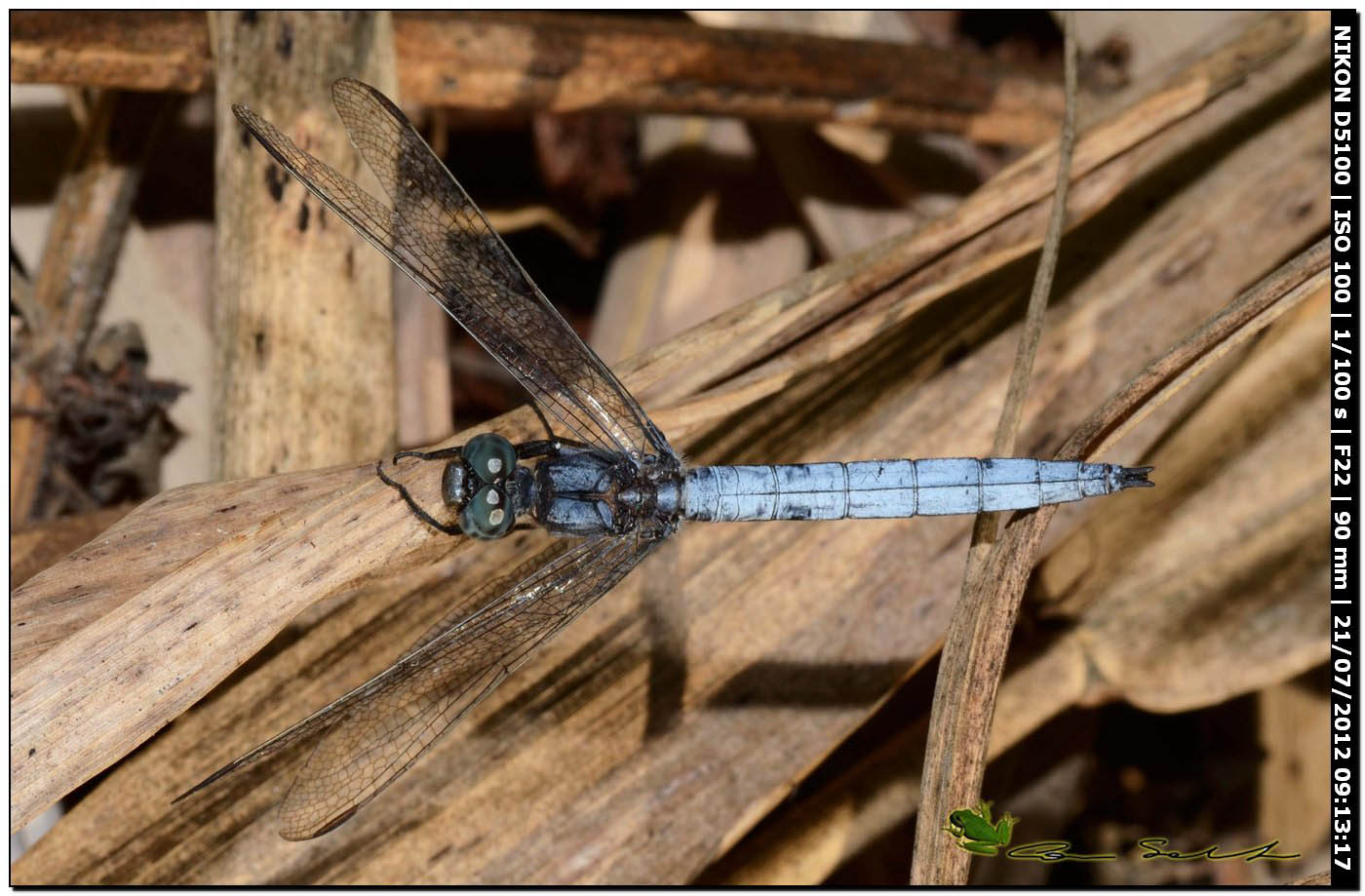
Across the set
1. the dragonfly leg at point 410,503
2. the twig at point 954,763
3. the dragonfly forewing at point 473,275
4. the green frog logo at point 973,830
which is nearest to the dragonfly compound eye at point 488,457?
the dragonfly leg at point 410,503

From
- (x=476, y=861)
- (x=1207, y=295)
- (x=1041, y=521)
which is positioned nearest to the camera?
(x=1041, y=521)

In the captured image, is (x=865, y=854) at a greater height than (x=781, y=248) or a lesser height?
lesser

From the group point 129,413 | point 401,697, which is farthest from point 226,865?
point 129,413

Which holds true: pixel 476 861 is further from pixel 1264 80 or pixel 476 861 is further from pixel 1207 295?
pixel 1264 80

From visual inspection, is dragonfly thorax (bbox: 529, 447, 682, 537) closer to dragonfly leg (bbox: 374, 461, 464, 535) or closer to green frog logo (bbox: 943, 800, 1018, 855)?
dragonfly leg (bbox: 374, 461, 464, 535)

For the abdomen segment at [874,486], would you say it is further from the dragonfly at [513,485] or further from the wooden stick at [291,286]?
the wooden stick at [291,286]

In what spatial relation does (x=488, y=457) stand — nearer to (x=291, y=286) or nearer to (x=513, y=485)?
(x=513, y=485)

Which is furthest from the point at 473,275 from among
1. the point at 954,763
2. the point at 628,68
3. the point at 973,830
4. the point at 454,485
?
the point at 973,830
